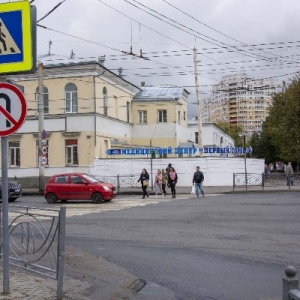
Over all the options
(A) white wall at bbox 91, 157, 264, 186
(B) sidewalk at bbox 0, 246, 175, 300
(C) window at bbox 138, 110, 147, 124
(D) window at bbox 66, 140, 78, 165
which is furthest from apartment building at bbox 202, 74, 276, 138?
(B) sidewalk at bbox 0, 246, 175, 300

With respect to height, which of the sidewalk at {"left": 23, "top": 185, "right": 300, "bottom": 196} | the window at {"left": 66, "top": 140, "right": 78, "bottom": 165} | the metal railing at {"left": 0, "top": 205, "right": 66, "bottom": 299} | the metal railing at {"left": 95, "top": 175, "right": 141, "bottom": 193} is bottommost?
the sidewalk at {"left": 23, "top": 185, "right": 300, "bottom": 196}

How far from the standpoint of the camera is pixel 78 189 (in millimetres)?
26328

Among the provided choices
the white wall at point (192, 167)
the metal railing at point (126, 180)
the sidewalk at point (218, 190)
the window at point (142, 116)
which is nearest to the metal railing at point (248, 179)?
the sidewalk at point (218, 190)

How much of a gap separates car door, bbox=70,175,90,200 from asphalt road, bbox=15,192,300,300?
24.8 ft

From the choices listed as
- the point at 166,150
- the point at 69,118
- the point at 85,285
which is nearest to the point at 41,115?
the point at 69,118

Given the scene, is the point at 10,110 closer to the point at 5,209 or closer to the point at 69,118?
the point at 5,209

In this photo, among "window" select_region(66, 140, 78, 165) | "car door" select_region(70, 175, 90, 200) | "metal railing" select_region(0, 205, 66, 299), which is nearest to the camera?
"metal railing" select_region(0, 205, 66, 299)

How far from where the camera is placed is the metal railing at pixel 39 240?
689cm

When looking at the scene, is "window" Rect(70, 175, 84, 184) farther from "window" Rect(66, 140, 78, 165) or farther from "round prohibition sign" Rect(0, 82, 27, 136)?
"round prohibition sign" Rect(0, 82, 27, 136)

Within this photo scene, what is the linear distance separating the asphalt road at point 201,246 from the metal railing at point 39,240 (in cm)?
176

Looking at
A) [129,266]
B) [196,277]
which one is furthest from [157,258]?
[196,277]

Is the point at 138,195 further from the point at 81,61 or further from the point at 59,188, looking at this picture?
the point at 81,61

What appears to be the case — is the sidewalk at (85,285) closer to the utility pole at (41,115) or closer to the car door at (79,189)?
the car door at (79,189)

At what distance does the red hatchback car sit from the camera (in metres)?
25.9
